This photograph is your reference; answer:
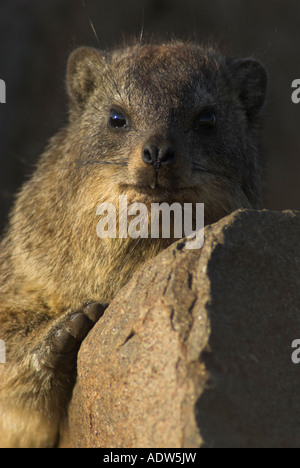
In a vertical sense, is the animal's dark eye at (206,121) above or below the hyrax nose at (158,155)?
above

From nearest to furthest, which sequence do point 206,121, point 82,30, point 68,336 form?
point 68,336 < point 206,121 < point 82,30

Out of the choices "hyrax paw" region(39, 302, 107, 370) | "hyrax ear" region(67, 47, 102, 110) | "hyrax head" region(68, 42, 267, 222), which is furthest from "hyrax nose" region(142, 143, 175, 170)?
"hyrax ear" region(67, 47, 102, 110)

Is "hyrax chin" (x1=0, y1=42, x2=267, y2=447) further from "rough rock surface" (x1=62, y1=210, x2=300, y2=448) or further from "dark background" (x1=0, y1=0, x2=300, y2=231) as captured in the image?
"dark background" (x1=0, y1=0, x2=300, y2=231)

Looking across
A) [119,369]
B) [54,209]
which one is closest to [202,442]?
[119,369]

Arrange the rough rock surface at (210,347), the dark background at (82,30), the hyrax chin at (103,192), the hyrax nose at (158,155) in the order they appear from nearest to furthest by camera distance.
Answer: the rough rock surface at (210,347), the hyrax nose at (158,155), the hyrax chin at (103,192), the dark background at (82,30)

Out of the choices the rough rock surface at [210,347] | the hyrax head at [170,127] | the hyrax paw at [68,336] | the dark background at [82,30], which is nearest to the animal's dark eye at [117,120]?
the hyrax head at [170,127]

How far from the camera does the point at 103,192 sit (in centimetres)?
468

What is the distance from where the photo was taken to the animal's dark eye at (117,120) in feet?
16.2

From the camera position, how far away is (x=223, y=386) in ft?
10.2

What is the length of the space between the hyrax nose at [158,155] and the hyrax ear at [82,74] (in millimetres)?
1818

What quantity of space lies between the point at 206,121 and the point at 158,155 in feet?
2.97

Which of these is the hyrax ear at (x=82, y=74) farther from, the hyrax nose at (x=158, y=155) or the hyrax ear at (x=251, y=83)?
the hyrax nose at (x=158, y=155)

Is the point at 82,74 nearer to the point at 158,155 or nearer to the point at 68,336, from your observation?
the point at 158,155

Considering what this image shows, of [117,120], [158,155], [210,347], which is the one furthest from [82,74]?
[210,347]
